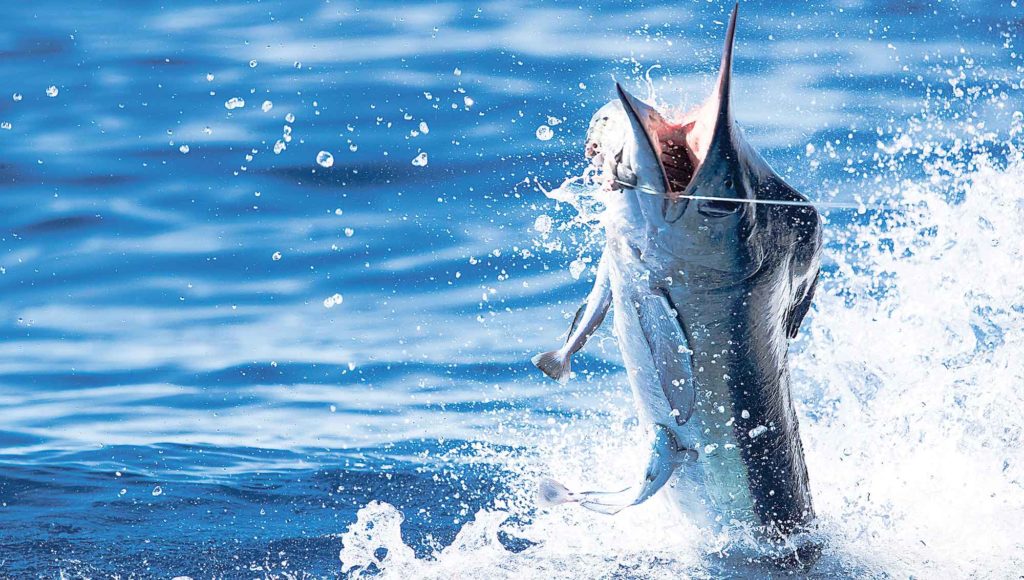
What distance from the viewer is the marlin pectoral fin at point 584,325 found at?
13.5 feet

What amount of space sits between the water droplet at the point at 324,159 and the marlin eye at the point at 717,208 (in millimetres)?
7659

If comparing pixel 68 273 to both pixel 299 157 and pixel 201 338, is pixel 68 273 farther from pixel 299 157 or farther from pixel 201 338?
pixel 299 157

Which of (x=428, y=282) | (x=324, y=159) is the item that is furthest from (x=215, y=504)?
(x=324, y=159)

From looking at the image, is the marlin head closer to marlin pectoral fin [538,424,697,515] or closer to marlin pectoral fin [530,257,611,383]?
marlin pectoral fin [530,257,611,383]

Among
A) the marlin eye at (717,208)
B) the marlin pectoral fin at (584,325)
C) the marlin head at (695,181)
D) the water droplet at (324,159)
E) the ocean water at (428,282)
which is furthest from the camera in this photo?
the water droplet at (324,159)

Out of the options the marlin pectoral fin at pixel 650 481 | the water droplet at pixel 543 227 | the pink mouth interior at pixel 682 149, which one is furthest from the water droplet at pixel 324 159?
the pink mouth interior at pixel 682 149

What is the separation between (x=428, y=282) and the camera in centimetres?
934

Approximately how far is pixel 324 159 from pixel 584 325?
6995 millimetres

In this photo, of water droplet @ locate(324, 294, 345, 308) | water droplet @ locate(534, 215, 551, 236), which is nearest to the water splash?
water droplet @ locate(534, 215, 551, 236)

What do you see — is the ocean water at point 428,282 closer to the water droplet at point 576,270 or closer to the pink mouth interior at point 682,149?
the water droplet at point 576,270

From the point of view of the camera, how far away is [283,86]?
11.7 m

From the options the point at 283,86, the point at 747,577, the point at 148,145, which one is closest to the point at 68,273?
the point at 148,145

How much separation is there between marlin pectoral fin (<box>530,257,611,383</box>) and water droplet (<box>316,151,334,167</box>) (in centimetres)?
669

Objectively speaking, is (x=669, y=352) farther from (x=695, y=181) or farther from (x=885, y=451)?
(x=885, y=451)
